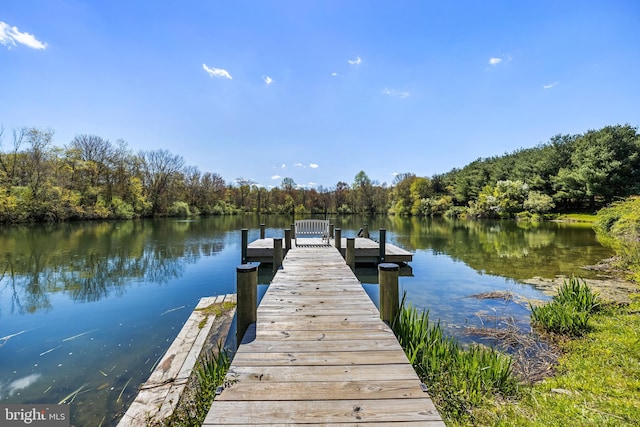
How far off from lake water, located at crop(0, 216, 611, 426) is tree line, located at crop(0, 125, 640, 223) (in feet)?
52.1

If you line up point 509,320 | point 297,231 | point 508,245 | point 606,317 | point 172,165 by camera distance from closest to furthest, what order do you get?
point 606,317 < point 509,320 < point 297,231 < point 508,245 < point 172,165

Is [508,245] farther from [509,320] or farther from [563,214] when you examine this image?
[563,214]

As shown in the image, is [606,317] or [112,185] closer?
[606,317]

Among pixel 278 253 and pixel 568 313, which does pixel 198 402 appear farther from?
pixel 568 313

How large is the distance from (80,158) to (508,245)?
133 ft

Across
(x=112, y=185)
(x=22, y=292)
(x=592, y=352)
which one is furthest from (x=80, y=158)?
(x=592, y=352)

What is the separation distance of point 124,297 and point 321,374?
6.94m

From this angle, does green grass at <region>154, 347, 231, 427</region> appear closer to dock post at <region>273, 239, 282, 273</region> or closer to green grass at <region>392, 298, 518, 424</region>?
green grass at <region>392, 298, 518, 424</region>

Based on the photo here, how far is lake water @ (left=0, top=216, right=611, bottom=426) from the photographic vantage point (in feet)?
12.4

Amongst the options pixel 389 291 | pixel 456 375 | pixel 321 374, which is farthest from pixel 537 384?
pixel 321 374

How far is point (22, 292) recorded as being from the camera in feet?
24.3

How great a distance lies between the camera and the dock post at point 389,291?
3.40 m

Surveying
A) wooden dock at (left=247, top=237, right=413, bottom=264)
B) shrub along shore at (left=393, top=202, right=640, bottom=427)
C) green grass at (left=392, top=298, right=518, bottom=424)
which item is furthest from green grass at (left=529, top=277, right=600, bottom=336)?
wooden dock at (left=247, top=237, right=413, bottom=264)

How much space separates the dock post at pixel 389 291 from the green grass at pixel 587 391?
119 centimetres
